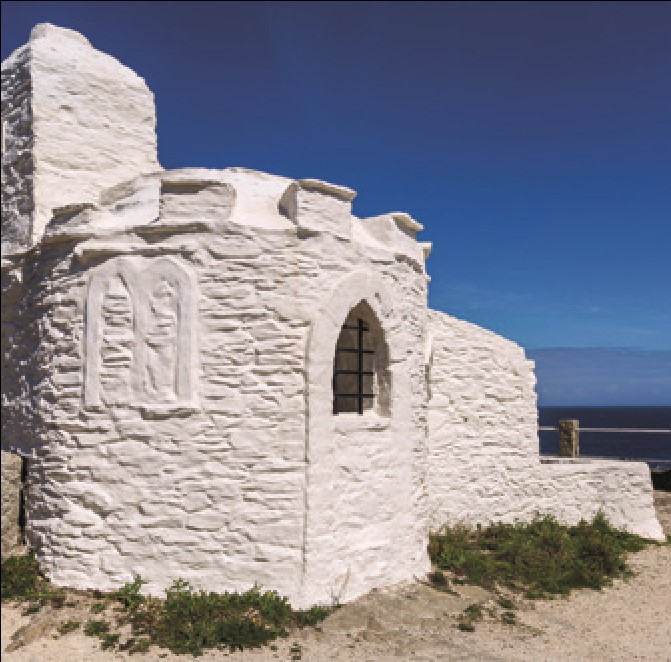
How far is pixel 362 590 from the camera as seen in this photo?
309 inches

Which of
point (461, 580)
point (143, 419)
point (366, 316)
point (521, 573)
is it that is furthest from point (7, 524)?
point (521, 573)

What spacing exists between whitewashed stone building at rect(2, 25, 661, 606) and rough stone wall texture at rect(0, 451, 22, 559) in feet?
0.66

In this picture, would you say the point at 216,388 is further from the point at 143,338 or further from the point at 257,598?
the point at 257,598

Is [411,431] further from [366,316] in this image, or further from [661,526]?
[661,526]

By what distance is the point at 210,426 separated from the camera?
24.0ft

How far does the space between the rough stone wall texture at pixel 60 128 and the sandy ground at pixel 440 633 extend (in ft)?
17.3

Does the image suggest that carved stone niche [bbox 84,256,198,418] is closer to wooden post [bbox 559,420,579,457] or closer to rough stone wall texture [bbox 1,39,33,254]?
rough stone wall texture [bbox 1,39,33,254]

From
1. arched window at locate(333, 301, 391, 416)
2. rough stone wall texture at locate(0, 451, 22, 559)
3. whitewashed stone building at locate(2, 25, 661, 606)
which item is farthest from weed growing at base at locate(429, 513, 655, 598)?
rough stone wall texture at locate(0, 451, 22, 559)

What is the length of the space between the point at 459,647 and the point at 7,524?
5.48m

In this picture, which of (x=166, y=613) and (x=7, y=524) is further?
(x=7, y=524)

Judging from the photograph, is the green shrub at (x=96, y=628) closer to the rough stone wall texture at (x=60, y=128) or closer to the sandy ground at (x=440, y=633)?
the sandy ground at (x=440, y=633)

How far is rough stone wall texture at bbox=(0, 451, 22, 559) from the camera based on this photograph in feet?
25.8

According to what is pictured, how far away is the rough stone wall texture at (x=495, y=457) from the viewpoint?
11.1m

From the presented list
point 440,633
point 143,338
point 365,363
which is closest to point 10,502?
point 143,338
